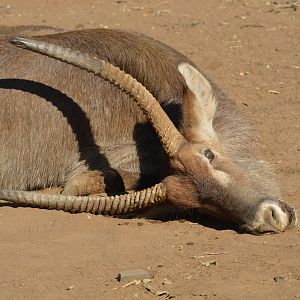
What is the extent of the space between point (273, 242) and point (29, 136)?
106 inches

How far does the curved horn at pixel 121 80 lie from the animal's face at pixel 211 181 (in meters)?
0.15

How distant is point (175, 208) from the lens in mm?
7637

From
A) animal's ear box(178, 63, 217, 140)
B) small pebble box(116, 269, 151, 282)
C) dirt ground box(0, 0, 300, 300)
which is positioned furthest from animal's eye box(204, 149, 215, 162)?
small pebble box(116, 269, 151, 282)

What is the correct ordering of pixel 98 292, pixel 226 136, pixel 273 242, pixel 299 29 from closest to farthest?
pixel 98 292
pixel 273 242
pixel 226 136
pixel 299 29

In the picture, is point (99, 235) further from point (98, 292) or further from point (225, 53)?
point (225, 53)

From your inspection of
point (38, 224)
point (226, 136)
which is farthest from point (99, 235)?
point (226, 136)

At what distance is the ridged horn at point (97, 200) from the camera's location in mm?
7398

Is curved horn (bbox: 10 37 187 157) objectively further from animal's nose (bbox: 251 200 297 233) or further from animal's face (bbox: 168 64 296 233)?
animal's nose (bbox: 251 200 297 233)

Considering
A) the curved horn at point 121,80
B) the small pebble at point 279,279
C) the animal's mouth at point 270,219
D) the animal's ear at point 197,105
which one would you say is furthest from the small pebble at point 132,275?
the animal's ear at point 197,105

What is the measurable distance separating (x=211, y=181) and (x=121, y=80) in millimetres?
1072

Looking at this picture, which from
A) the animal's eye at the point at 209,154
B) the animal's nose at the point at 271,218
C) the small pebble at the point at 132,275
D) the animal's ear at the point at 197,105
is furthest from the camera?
the animal's ear at the point at 197,105

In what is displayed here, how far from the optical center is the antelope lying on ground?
24.5 ft

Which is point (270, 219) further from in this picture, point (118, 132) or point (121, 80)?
point (118, 132)

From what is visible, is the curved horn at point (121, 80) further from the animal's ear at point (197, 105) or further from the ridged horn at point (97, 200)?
the ridged horn at point (97, 200)
